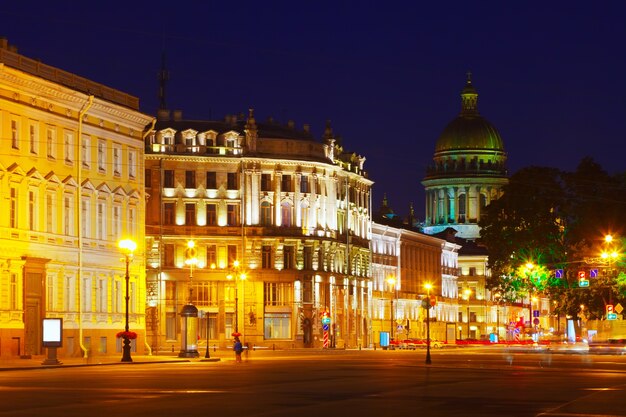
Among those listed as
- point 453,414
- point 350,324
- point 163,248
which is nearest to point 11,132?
point 453,414

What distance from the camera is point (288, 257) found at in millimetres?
152125

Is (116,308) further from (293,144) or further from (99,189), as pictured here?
(293,144)

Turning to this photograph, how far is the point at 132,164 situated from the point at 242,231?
54.6 metres

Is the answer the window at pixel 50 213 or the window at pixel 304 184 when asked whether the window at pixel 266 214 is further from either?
the window at pixel 50 213

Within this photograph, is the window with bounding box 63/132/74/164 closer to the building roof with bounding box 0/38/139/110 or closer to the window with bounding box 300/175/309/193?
the building roof with bounding box 0/38/139/110

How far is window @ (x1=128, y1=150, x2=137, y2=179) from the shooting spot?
94750mm

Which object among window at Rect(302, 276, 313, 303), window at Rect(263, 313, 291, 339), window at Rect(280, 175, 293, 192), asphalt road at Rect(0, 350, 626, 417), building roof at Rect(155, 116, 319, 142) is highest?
building roof at Rect(155, 116, 319, 142)

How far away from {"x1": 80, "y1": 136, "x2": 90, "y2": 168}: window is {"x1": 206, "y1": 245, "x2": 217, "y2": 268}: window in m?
60.6

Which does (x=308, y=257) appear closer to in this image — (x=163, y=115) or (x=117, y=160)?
(x=163, y=115)

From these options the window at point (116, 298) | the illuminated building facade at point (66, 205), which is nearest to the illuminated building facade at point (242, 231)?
the window at point (116, 298)

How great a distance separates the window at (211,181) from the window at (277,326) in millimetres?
Result: 13274

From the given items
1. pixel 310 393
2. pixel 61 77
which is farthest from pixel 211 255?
pixel 310 393

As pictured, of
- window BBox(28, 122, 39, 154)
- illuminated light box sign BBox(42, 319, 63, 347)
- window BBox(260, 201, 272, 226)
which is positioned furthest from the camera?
window BBox(260, 201, 272, 226)

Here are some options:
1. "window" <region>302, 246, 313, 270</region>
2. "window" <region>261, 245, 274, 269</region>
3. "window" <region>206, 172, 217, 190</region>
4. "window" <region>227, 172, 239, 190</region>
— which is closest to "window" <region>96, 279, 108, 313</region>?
"window" <region>206, 172, 217, 190</region>
